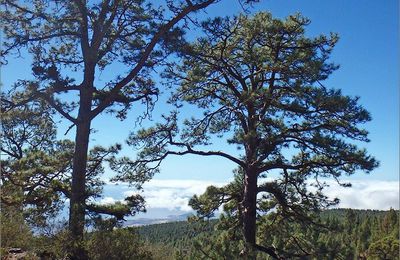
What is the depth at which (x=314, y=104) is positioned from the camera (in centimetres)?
1297

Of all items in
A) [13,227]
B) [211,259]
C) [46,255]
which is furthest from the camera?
[211,259]

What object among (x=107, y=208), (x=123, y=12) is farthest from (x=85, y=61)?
(x=107, y=208)

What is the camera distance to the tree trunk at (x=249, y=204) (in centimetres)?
1401

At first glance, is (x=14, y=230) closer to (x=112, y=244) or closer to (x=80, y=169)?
Result: (x=80, y=169)

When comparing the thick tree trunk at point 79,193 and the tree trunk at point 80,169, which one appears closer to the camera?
the thick tree trunk at point 79,193

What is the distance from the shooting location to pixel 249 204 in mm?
14320

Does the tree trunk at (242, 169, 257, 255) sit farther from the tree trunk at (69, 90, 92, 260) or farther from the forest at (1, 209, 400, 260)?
the tree trunk at (69, 90, 92, 260)

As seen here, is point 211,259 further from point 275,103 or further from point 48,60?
point 48,60

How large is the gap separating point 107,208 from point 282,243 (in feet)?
25.5

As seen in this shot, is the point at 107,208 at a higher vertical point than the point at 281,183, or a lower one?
lower

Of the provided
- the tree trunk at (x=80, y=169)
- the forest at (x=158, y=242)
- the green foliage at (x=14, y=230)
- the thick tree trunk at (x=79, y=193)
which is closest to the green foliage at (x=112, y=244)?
the forest at (x=158, y=242)

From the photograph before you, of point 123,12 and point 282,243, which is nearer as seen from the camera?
point 123,12

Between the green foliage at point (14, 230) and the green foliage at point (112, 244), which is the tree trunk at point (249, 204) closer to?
the green foliage at point (112, 244)

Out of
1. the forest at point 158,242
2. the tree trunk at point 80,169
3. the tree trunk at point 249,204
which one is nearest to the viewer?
A: the forest at point 158,242
